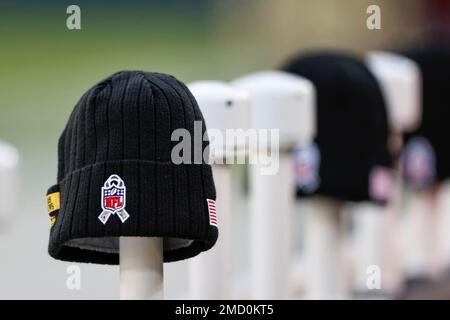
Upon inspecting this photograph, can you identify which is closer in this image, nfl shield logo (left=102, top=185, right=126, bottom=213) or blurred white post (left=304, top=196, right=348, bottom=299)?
nfl shield logo (left=102, top=185, right=126, bottom=213)

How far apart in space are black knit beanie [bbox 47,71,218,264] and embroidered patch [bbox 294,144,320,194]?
1105mm

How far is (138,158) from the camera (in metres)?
1.91

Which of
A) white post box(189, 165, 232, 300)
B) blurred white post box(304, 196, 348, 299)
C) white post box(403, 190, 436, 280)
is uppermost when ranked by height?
white post box(189, 165, 232, 300)

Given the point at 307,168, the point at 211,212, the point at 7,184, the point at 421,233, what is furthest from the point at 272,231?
the point at 421,233

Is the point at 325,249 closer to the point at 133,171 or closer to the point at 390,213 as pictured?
the point at 390,213

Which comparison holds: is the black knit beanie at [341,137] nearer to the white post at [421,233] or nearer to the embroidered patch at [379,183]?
the embroidered patch at [379,183]

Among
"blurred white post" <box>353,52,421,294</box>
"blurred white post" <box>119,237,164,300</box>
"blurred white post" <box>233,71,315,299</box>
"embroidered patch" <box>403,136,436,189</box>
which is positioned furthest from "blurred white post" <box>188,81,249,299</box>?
"embroidered patch" <box>403,136,436,189</box>

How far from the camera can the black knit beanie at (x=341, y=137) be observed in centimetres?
305

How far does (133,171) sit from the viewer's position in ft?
6.27

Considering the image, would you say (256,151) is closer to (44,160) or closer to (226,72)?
(44,160)

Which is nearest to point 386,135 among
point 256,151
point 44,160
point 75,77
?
point 256,151

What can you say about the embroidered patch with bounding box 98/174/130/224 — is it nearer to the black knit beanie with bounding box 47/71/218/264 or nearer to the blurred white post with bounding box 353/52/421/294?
the black knit beanie with bounding box 47/71/218/264

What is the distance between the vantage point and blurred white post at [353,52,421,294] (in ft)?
11.9
